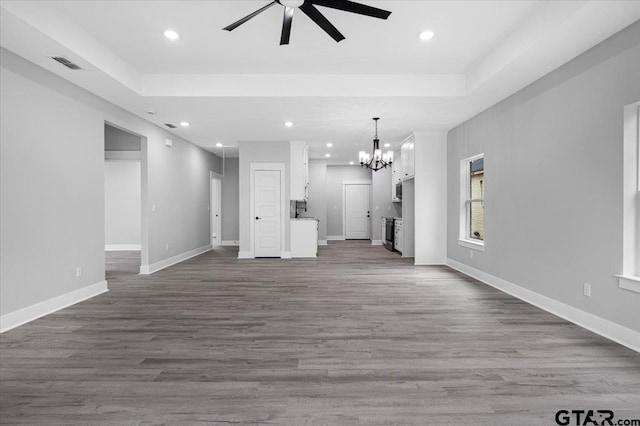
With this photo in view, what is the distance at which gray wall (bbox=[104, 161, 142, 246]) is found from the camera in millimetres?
9719

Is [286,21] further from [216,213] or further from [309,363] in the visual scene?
[216,213]

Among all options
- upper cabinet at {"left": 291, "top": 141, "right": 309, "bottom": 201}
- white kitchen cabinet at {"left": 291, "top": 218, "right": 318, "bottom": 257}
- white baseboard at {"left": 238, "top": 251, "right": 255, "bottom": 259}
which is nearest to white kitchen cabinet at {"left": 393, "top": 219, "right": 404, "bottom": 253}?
white kitchen cabinet at {"left": 291, "top": 218, "right": 318, "bottom": 257}

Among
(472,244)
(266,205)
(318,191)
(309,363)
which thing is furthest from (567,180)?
(318,191)

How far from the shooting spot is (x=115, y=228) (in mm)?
9742

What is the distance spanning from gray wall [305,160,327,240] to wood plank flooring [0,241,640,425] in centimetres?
701

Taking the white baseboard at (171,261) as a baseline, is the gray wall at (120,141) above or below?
above

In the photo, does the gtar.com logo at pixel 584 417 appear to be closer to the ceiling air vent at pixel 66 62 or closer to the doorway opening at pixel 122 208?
the ceiling air vent at pixel 66 62

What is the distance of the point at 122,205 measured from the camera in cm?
976

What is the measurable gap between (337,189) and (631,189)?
991cm

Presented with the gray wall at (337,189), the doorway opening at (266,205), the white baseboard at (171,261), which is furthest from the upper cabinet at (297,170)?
the gray wall at (337,189)

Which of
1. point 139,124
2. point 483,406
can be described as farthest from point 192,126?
point 483,406

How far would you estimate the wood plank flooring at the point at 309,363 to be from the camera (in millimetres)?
1954

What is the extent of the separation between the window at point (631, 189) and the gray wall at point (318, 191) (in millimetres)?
8757

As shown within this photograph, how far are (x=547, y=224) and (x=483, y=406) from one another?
8.89 feet
